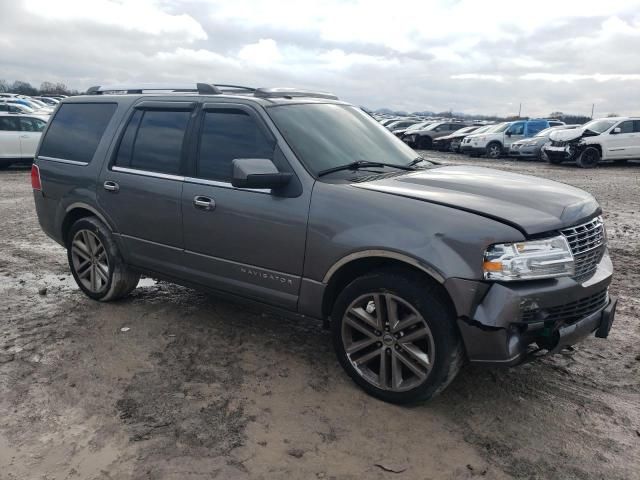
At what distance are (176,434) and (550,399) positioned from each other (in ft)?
7.44

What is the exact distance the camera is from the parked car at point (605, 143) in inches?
731

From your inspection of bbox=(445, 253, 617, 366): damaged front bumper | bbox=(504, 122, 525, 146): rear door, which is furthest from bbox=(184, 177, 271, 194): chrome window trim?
bbox=(504, 122, 525, 146): rear door

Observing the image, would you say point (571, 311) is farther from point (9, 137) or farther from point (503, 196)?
point (9, 137)

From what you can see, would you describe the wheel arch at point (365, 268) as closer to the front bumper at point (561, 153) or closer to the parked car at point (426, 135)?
the front bumper at point (561, 153)

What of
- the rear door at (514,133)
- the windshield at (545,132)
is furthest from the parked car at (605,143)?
the rear door at (514,133)

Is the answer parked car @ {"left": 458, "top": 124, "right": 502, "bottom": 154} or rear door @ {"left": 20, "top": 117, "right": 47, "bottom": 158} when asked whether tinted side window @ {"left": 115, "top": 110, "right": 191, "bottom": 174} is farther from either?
parked car @ {"left": 458, "top": 124, "right": 502, "bottom": 154}

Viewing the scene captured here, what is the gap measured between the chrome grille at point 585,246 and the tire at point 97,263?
3.64m

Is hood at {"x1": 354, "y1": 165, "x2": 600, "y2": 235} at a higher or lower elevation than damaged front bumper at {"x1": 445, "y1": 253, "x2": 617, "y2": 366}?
higher

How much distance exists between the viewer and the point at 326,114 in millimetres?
4270

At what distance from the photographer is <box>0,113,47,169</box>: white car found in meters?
15.7

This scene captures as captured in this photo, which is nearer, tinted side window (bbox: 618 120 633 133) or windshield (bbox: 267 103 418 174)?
windshield (bbox: 267 103 418 174)

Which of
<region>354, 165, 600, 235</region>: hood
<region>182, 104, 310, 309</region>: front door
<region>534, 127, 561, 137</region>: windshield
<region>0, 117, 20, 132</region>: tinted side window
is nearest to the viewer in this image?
<region>354, 165, 600, 235</region>: hood

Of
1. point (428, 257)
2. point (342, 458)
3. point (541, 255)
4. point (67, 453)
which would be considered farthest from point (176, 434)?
point (541, 255)

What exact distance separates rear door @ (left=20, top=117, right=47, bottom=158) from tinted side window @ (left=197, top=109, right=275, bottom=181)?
14.0 meters
